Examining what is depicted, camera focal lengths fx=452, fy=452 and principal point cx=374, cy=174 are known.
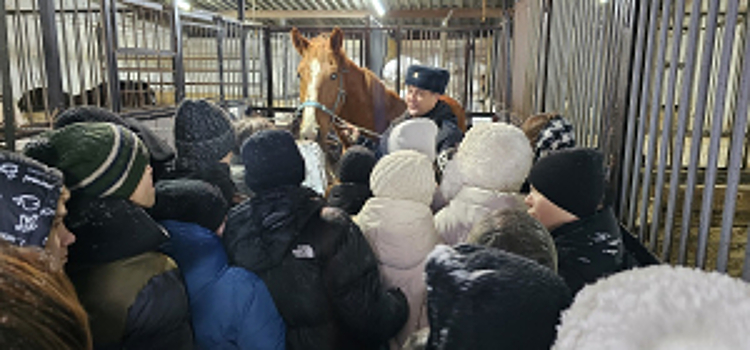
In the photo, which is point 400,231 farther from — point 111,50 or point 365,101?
point 365,101

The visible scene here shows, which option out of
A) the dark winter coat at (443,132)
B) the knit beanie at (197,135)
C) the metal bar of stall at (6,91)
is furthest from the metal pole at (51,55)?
the dark winter coat at (443,132)

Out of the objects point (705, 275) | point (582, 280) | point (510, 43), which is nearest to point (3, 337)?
point (705, 275)

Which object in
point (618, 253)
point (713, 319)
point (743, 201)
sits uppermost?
point (713, 319)

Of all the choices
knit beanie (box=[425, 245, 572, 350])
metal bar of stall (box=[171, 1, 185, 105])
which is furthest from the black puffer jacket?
metal bar of stall (box=[171, 1, 185, 105])

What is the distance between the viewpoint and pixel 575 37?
2.70m

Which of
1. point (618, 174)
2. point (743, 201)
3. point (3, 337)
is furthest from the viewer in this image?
point (743, 201)

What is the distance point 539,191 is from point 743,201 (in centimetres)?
245

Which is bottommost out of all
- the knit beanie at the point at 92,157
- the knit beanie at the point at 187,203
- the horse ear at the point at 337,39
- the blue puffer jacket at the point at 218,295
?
the blue puffer jacket at the point at 218,295

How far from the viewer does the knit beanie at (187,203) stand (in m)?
1.58

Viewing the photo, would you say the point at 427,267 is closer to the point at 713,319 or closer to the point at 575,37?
the point at 713,319

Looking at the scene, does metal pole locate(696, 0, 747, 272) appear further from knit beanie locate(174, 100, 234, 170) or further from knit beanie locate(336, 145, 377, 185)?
knit beanie locate(174, 100, 234, 170)

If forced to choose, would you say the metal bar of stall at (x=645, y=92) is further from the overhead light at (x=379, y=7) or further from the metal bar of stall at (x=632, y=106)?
the overhead light at (x=379, y=7)

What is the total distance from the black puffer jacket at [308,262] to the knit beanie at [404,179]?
217 millimetres

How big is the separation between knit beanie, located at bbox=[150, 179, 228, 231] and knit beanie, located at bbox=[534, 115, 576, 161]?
154cm
